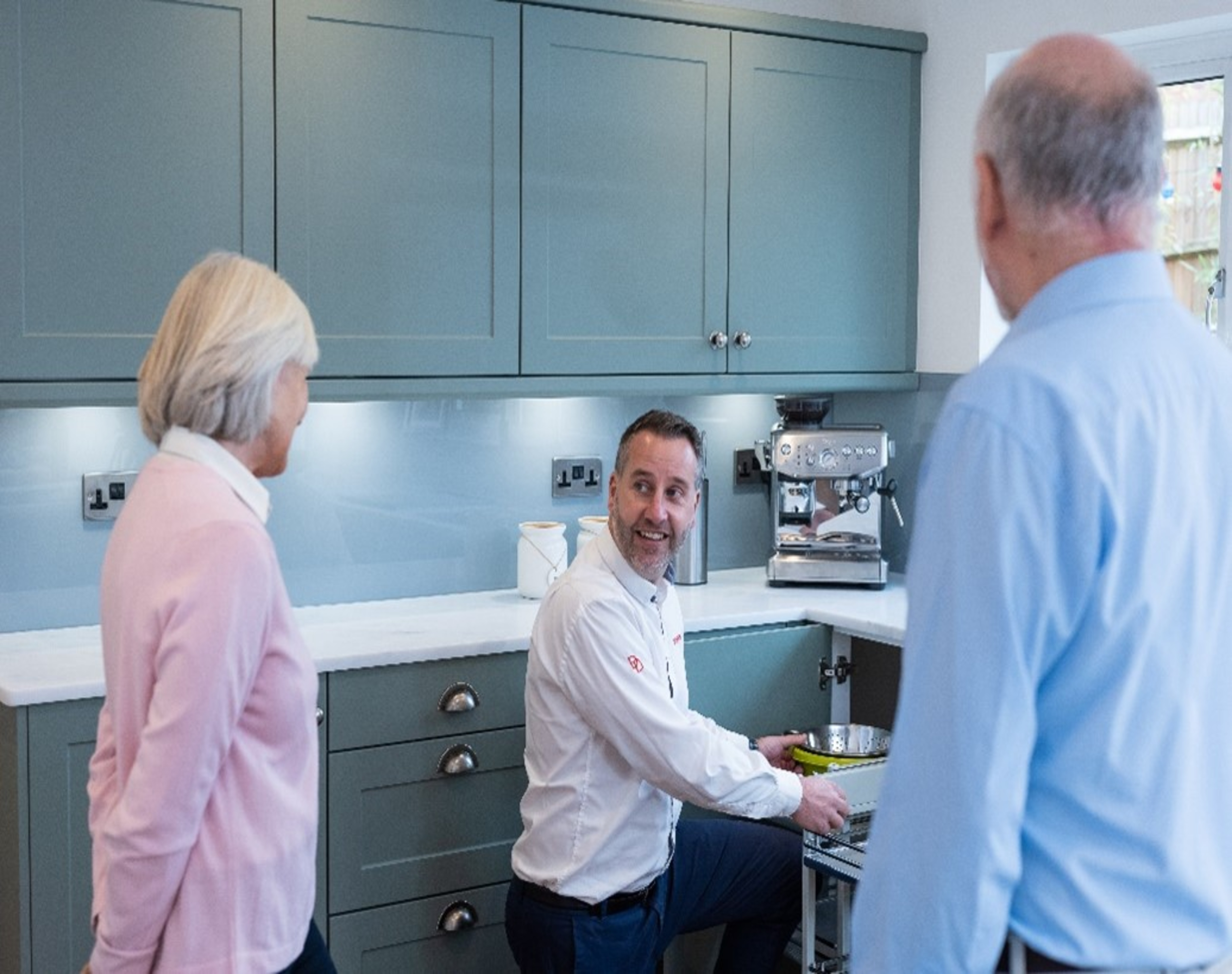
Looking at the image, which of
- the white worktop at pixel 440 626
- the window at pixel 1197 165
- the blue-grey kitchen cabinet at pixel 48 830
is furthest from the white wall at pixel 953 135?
the blue-grey kitchen cabinet at pixel 48 830

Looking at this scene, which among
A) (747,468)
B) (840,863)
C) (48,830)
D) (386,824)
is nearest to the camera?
(840,863)

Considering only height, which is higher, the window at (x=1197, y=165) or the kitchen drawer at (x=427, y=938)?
the window at (x=1197, y=165)

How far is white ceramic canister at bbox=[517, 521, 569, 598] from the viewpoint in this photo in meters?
3.69

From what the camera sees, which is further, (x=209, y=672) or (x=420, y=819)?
(x=420, y=819)

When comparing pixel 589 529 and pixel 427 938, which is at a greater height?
pixel 589 529

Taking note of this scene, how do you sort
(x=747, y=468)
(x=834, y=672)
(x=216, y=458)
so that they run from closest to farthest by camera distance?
(x=216, y=458)
(x=834, y=672)
(x=747, y=468)

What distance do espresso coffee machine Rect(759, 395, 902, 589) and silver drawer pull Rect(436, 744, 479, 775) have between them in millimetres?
1065

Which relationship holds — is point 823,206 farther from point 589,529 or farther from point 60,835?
point 60,835

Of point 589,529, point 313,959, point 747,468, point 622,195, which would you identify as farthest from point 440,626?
point 313,959

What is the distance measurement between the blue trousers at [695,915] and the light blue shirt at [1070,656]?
1.35 m

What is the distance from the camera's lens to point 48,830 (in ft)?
9.14

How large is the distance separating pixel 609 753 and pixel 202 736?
1095 mm

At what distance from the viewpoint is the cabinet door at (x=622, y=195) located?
3.49 m

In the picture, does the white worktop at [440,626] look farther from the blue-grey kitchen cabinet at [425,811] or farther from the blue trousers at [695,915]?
the blue trousers at [695,915]
